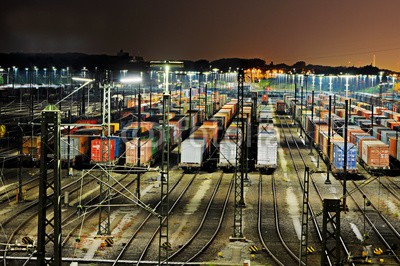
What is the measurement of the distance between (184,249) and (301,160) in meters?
27.4

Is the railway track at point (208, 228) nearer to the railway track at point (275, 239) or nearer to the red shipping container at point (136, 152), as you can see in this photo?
the railway track at point (275, 239)

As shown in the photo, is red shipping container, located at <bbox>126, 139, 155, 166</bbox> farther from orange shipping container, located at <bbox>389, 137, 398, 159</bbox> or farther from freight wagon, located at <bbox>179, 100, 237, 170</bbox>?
orange shipping container, located at <bbox>389, 137, 398, 159</bbox>

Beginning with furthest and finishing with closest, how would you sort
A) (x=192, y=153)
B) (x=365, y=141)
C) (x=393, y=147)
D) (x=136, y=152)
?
(x=393, y=147) → (x=365, y=141) → (x=192, y=153) → (x=136, y=152)

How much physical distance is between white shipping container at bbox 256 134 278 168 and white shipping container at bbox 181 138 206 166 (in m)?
4.20

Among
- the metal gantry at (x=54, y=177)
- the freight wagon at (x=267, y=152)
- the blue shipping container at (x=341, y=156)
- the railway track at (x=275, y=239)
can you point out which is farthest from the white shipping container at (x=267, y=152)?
the metal gantry at (x=54, y=177)

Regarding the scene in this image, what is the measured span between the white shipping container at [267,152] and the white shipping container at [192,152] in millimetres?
4196

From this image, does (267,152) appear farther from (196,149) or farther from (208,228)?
(208,228)

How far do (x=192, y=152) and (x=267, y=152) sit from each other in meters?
5.38

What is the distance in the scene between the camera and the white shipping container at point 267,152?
40.6 meters

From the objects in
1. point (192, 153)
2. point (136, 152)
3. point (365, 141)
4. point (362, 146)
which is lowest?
point (192, 153)

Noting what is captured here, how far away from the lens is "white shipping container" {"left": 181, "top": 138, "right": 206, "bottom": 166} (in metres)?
40.8

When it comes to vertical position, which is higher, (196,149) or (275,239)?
(196,149)

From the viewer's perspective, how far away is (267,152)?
134ft

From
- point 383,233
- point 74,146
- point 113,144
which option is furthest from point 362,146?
point 74,146
